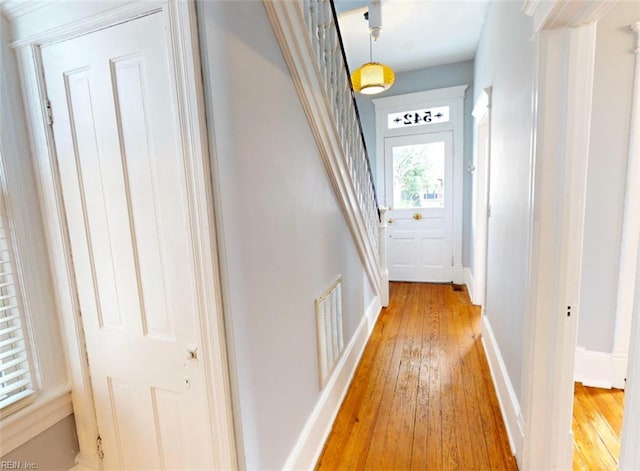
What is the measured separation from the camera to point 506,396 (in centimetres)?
188

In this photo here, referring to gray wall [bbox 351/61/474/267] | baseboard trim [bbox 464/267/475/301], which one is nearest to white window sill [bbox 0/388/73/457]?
→ baseboard trim [bbox 464/267/475/301]

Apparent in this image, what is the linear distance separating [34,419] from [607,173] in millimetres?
3220

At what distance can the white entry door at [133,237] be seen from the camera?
1012 millimetres

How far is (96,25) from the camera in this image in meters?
1.04

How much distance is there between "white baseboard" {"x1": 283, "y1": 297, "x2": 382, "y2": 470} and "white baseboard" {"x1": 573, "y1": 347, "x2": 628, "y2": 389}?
1.47 m

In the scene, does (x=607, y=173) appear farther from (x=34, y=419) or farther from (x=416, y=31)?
(x=34, y=419)

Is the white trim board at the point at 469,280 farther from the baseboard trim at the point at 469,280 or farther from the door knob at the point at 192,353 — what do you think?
the door knob at the point at 192,353

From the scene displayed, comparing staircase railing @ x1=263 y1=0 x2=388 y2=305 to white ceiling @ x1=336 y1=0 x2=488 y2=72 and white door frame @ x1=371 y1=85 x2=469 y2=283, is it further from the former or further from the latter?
white door frame @ x1=371 y1=85 x2=469 y2=283

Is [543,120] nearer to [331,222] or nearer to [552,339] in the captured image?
[552,339]

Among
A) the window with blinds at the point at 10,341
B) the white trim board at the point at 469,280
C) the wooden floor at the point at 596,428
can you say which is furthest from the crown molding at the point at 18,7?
Result: the white trim board at the point at 469,280

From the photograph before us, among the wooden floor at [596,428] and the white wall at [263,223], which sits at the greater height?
the white wall at [263,223]

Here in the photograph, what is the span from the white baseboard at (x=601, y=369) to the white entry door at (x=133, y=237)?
7.97 feet

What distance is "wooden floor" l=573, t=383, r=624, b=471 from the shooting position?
A: 5.19 ft

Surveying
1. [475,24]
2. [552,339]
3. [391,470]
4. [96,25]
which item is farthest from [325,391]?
[475,24]
